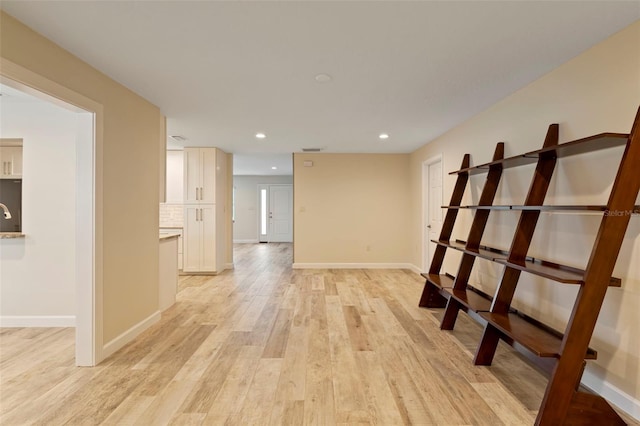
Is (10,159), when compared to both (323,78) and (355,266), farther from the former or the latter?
(355,266)

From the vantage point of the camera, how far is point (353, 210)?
6051 millimetres

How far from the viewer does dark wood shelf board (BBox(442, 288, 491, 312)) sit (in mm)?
2510

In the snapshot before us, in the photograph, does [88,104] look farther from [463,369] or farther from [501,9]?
[463,369]

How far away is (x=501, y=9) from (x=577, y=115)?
104 cm

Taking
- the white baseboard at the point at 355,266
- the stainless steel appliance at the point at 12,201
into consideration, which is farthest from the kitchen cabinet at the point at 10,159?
the white baseboard at the point at 355,266

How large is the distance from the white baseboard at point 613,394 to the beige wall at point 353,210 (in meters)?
4.06

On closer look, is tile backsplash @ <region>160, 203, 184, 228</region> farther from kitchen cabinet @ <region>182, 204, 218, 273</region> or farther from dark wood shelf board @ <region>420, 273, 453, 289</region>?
dark wood shelf board @ <region>420, 273, 453, 289</region>

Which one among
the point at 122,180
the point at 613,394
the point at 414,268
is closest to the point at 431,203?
the point at 414,268

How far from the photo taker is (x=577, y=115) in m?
2.13

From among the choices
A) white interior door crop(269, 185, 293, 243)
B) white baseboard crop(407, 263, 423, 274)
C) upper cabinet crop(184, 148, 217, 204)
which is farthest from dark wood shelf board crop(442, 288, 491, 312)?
white interior door crop(269, 185, 293, 243)

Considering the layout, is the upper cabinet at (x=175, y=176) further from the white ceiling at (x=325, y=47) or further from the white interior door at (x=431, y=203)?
the white interior door at (x=431, y=203)

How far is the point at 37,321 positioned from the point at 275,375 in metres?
2.60

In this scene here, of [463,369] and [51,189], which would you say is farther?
[51,189]

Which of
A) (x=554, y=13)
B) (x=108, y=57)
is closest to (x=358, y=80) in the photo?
(x=554, y=13)
